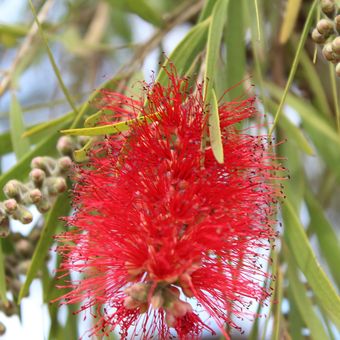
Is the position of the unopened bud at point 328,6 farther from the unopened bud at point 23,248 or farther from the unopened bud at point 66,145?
the unopened bud at point 23,248

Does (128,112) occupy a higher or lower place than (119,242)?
higher

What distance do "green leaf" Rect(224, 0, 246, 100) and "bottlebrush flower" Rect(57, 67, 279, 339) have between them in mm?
272

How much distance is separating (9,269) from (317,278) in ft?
1.87

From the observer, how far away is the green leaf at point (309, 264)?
1329 mm

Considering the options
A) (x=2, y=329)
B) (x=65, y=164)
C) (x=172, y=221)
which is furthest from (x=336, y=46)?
(x=2, y=329)

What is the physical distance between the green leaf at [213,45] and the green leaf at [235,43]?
0.18 meters

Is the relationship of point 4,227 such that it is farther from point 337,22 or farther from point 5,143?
point 337,22

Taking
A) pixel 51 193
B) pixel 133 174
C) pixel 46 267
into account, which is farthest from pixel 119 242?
pixel 46 267

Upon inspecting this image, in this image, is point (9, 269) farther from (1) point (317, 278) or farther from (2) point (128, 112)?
(1) point (317, 278)

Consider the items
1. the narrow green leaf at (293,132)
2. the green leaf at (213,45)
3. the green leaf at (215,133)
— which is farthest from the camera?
the narrow green leaf at (293,132)

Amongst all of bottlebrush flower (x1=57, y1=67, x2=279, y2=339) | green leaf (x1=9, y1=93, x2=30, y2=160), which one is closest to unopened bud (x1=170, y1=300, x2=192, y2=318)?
bottlebrush flower (x1=57, y1=67, x2=279, y2=339)

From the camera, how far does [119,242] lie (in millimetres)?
1252

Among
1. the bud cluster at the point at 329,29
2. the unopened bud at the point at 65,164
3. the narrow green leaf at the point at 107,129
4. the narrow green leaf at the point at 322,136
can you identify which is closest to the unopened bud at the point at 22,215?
the unopened bud at the point at 65,164

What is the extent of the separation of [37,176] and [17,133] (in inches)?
9.8
